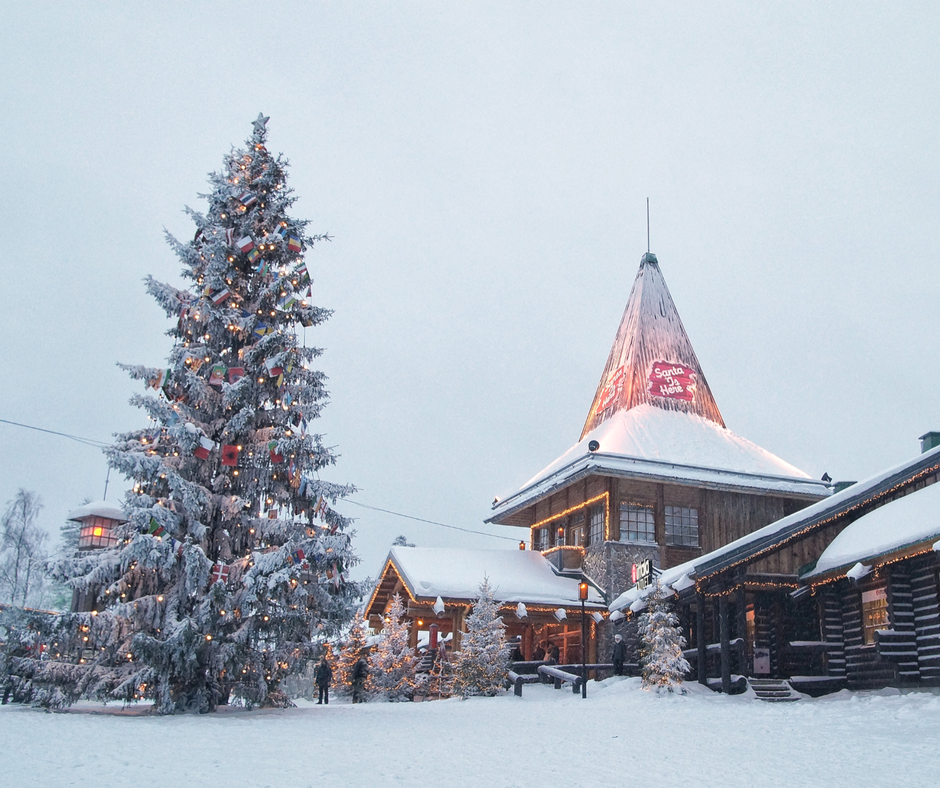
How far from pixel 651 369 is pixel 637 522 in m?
7.20

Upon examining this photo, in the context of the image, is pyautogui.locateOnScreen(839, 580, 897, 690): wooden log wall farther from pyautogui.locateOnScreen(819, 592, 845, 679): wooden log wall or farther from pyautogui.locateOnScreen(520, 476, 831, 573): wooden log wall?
pyautogui.locateOnScreen(520, 476, 831, 573): wooden log wall

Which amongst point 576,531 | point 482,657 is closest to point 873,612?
point 482,657

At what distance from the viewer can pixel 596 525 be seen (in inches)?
1225

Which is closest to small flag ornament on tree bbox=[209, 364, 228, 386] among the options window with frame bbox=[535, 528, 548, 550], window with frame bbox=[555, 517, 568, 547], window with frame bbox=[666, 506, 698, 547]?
window with frame bbox=[666, 506, 698, 547]

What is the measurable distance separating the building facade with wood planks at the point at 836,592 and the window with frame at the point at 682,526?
22.8ft

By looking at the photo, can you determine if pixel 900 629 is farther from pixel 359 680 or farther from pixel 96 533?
pixel 96 533

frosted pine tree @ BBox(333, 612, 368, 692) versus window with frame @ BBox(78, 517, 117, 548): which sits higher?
window with frame @ BBox(78, 517, 117, 548)

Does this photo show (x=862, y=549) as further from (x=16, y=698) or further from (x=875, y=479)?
(x=16, y=698)

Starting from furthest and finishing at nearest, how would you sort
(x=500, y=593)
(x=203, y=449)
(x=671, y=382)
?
(x=671, y=382), (x=500, y=593), (x=203, y=449)

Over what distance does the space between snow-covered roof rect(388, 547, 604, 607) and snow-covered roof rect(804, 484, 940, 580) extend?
381 inches

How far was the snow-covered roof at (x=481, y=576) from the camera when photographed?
2739 cm

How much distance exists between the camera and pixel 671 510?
3106cm

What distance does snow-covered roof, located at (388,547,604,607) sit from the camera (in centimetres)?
2739

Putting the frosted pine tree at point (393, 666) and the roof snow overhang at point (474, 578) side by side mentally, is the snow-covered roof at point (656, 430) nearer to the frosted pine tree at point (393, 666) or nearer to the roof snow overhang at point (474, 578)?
the roof snow overhang at point (474, 578)
